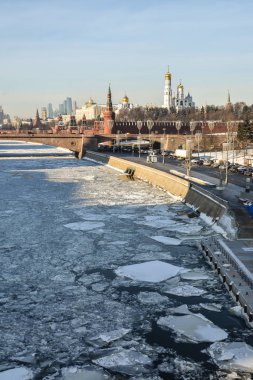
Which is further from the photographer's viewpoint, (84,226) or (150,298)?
(84,226)

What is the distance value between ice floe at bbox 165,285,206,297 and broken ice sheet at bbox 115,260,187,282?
1.03 meters

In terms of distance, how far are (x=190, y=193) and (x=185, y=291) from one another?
1871 cm

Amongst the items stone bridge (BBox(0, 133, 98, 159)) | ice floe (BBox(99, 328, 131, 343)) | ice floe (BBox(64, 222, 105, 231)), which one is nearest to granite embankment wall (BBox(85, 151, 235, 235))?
ice floe (BBox(64, 222, 105, 231))

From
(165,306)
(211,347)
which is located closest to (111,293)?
(165,306)

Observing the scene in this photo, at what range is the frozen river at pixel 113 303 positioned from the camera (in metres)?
11.6

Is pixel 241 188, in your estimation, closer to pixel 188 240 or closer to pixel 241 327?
pixel 188 240

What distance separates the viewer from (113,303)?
15.4 m

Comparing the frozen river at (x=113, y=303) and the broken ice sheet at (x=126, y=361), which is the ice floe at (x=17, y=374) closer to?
the frozen river at (x=113, y=303)

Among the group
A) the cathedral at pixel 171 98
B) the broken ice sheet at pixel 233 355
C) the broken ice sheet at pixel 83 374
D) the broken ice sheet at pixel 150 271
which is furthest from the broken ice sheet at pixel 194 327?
the cathedral at pixel 171 98

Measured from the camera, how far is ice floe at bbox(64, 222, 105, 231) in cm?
2612

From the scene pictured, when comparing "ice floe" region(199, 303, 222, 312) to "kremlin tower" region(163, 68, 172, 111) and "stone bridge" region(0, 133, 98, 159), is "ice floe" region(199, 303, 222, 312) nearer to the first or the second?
"stone bridge" region(0, 133, 98, 159)

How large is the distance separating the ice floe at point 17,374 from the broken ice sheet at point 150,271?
720 cm

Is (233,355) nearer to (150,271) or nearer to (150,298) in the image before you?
(150,298)

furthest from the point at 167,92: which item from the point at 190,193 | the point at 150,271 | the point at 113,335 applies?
the point at 113,335
